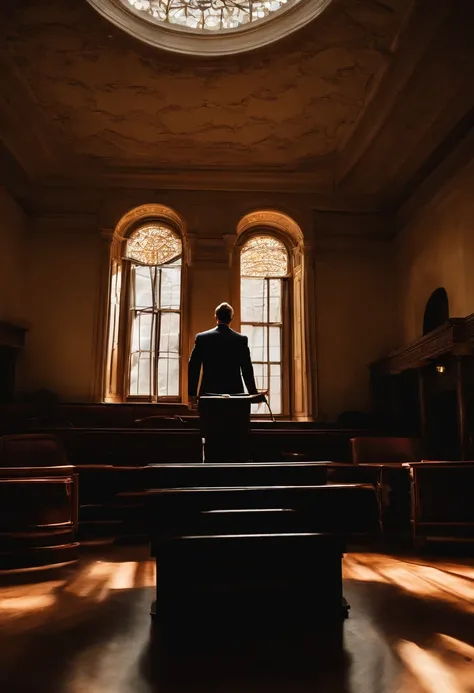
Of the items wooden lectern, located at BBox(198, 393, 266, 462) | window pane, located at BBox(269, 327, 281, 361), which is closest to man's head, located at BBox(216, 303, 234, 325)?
wooden lectern, located at BBox(198, 393, 266, 462)

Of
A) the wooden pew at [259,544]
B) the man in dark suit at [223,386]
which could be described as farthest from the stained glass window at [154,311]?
the wooden pew at [259,544]

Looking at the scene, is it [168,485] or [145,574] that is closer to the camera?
A: [168,485]

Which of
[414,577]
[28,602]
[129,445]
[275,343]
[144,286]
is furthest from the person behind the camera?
[275,343]

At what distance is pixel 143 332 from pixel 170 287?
98cm

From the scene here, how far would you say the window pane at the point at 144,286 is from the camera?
10.8 meters

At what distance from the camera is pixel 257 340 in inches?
427

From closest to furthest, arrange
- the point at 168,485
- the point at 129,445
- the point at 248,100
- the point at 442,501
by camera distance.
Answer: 1. the point at 168,485
2. the point at 442,501
3. the point at 129,445
4. the point at 248,100

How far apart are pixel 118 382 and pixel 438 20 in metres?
7.28

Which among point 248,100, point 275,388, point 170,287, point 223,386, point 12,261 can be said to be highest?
point 248,100

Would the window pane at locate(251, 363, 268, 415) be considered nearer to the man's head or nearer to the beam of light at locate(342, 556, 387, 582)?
the beam of light at locate(342, 556, 387, 582)

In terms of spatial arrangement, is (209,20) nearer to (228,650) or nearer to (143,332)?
(143,332)

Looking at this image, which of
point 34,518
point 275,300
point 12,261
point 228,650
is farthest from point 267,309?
point 228,650

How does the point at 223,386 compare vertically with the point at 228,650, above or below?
above

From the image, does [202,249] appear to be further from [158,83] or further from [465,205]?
[465,205]
